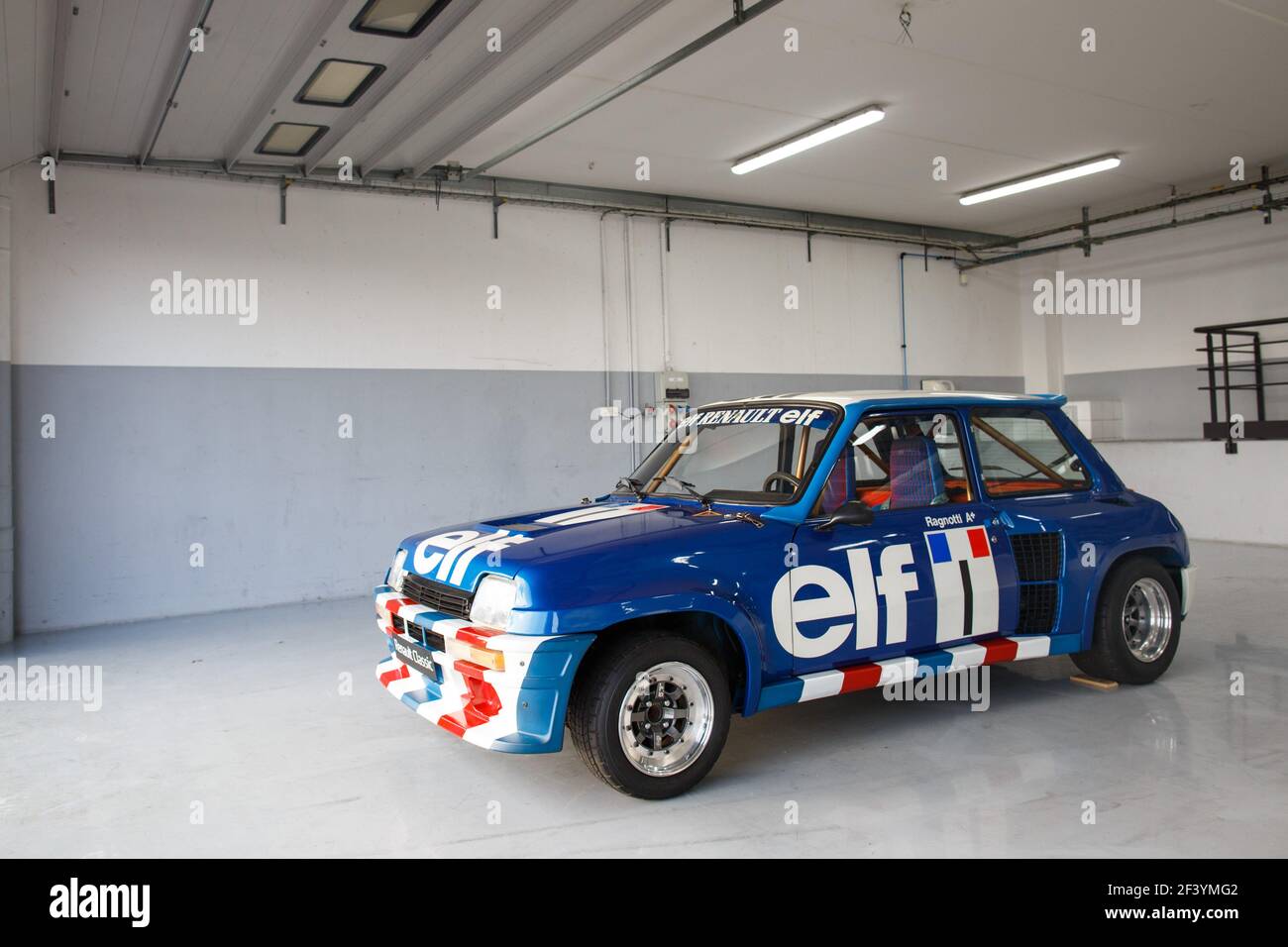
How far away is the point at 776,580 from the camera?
3.73m

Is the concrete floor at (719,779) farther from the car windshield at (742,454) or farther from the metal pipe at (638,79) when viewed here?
the metal pipe at (638,79)

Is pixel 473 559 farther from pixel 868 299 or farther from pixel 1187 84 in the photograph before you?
pixel 868 299

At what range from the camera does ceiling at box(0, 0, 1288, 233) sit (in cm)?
552

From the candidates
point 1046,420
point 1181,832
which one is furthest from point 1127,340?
point 1181,832

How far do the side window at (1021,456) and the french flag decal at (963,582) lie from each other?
36cm

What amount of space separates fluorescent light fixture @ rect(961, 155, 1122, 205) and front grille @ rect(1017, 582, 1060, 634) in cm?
687

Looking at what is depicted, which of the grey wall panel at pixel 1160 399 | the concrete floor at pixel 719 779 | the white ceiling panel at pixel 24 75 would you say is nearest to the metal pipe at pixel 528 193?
the white ceiling panel at pixel 24 75

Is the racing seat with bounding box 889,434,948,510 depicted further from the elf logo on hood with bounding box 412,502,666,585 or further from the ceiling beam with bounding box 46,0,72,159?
the ceiling beam with bounding box 46,0,72,159

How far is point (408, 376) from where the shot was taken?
888 cm

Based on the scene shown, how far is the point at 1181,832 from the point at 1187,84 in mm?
6773

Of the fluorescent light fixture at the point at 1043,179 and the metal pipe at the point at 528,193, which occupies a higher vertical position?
the fluorescent light fixture at the point at 1043,179

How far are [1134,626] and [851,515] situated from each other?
219 cm

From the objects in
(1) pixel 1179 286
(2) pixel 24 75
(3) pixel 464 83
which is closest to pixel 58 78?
(2) pixel 24 75

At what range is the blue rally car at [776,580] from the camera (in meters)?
3.40
